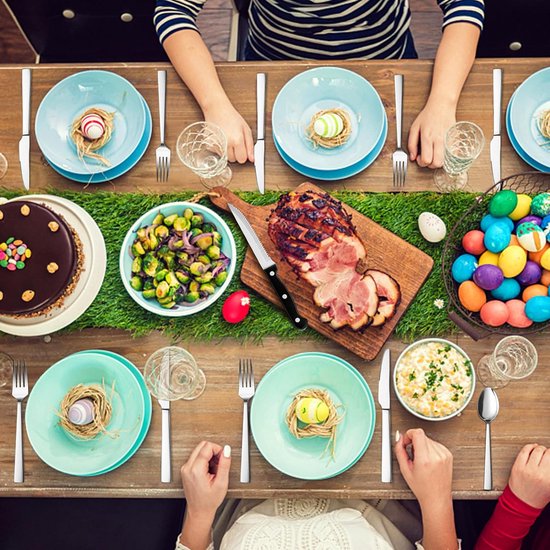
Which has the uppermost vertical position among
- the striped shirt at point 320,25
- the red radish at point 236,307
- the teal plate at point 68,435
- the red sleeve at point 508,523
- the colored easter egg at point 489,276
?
the striped shirt at point 320,25

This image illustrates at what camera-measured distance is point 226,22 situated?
3.21 metres

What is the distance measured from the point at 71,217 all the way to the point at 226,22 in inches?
83.5

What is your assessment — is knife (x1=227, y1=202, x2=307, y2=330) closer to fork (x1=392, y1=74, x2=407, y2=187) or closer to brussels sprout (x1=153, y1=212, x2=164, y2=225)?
brussels sprout (x1=153, y1=212, x2=164, y2=225)

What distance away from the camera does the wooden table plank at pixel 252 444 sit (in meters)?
1.58

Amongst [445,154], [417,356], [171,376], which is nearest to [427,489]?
[417,356]

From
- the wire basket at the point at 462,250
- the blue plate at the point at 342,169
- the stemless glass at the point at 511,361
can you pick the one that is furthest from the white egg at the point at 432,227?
the stemless glass at the point at 511,361

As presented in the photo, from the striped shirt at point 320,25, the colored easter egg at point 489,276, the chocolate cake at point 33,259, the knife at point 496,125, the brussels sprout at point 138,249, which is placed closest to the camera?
the chocolate cake at point 33,259

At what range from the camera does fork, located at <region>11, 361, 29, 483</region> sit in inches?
63.6

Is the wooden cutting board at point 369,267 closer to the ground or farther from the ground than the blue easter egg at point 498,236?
closer to the ground

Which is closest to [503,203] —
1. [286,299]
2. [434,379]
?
[434,379]

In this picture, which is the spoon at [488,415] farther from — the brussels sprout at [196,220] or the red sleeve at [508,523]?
the brussels sprout at [196,220]

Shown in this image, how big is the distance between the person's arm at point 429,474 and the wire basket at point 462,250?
0.33 meters

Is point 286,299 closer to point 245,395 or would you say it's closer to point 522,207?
point 245,395

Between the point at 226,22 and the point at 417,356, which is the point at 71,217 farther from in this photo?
the point at 226,22
